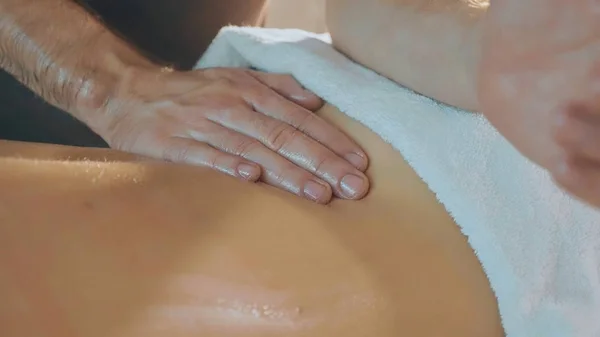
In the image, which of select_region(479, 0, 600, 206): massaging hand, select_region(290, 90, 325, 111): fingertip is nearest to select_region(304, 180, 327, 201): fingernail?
select_region(290, 90, 325, 111): fingertip

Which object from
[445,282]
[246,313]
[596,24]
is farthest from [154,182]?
[596,24]

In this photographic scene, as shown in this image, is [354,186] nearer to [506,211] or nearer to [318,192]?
[318,192]

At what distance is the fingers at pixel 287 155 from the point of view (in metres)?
0.71

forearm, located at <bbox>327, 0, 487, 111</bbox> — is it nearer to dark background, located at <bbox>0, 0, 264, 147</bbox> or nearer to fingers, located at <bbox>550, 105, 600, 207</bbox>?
fingers, located at <bbox>550, 105, 600, 207</bbox>

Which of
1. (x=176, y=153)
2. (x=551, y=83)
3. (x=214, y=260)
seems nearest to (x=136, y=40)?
(x=176, y=153)

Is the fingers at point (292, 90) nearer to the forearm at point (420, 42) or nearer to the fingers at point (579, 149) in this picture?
the forearm at point (420, 42)

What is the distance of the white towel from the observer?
63 cm

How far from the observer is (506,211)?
0.66m

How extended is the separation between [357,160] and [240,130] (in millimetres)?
152

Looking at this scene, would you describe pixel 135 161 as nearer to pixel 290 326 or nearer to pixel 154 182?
pixel 154 182

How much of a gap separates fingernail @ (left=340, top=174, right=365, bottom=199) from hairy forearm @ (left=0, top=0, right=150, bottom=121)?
0.38 m

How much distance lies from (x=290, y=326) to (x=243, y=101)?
0.32 meters

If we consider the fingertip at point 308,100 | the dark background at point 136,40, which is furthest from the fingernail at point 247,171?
the dark background at point 136,40

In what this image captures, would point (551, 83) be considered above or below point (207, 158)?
above
